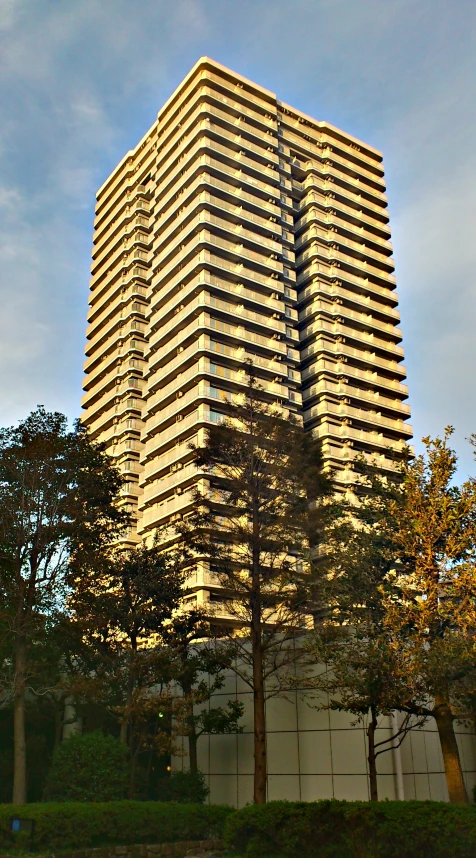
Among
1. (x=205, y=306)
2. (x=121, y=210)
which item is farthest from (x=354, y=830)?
(x=121, y=210)

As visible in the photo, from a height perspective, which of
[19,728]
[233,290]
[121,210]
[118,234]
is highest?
[121,210]

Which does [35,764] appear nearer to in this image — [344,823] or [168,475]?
[344,823]

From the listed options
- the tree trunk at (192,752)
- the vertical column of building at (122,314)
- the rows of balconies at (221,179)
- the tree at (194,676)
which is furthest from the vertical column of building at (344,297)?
the tree trunk at (192,752)

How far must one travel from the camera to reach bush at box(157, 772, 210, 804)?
97.0ft

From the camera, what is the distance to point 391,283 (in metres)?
94.9

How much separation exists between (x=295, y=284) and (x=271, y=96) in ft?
81.6

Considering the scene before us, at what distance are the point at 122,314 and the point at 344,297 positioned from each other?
1092 inches

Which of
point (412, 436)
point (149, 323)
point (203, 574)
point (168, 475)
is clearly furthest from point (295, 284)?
point (203, 574)

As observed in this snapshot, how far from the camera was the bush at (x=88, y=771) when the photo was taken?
25009mm

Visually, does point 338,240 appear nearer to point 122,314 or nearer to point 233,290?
point 233,290

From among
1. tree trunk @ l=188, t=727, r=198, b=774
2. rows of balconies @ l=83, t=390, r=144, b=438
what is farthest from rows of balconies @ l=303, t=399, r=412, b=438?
tree trunk @ l=188, t=727, r=198, b=774

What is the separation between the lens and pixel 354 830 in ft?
62.2

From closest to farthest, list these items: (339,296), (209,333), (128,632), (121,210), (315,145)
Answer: (128,632) → (209,333) → (339,296) → (315,145) → (121,210)

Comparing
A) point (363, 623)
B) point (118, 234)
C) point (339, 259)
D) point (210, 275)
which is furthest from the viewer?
point (118, 234)
